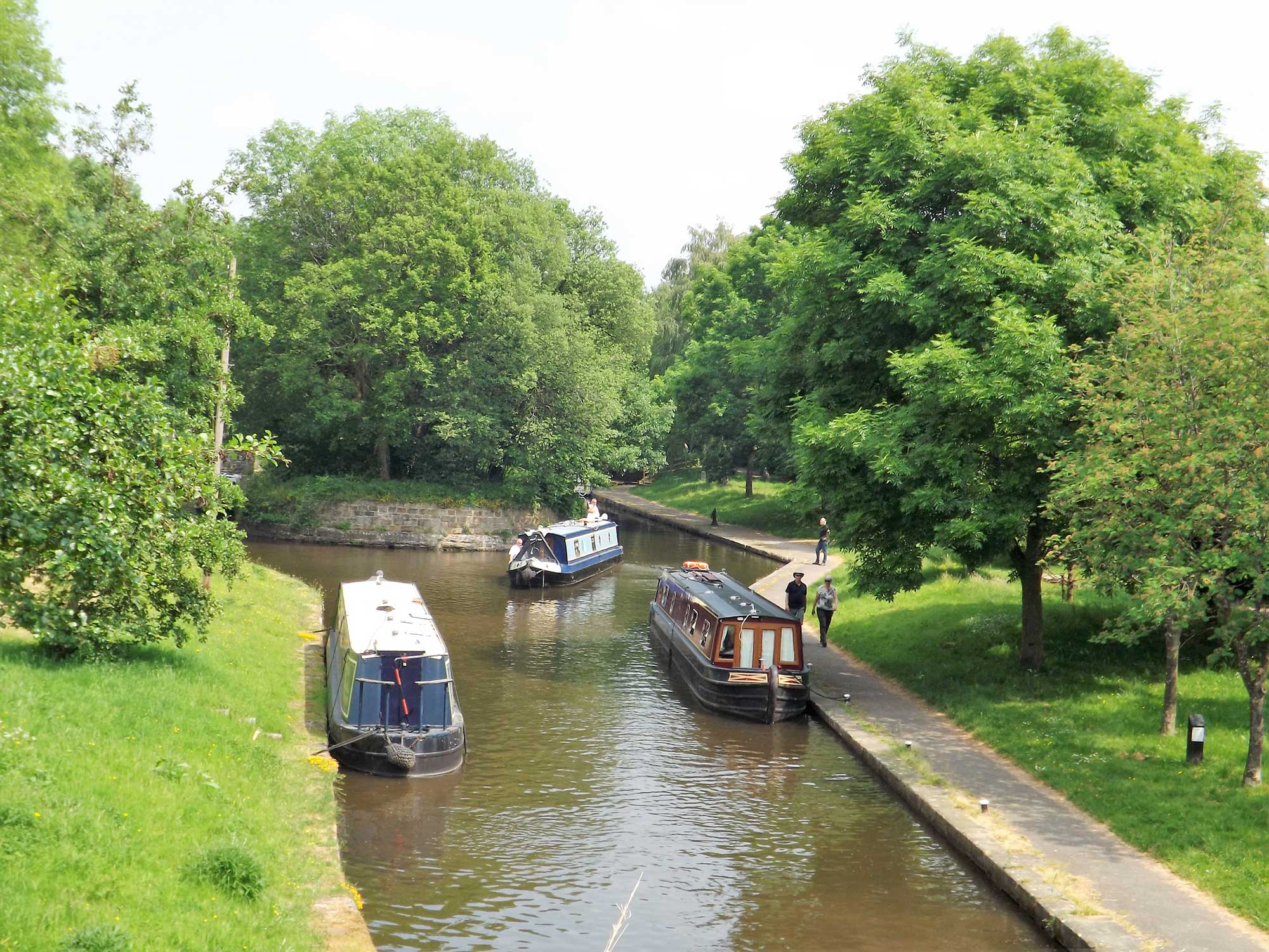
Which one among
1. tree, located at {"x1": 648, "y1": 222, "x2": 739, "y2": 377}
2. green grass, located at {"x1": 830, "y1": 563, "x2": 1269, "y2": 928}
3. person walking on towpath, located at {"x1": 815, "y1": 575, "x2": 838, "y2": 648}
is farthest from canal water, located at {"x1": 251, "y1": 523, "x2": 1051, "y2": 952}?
tree, located at {"x1": 648, "y1": 222, "x2": 739, "y2": 377}

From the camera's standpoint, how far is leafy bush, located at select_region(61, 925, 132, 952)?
777 cm

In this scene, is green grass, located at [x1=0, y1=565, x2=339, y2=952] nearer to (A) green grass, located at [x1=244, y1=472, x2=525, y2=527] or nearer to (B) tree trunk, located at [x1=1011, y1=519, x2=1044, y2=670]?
(B) tree trunk, located at [x1=1011, y1=519, x2=1044, y2=670]

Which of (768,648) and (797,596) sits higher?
(797,596)

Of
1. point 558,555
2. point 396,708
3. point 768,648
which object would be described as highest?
point 558,555

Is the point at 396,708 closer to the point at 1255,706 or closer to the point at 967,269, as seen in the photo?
the point at 967,269

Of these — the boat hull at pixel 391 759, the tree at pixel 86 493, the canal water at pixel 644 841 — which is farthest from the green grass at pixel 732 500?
the tree at pixel 86 493

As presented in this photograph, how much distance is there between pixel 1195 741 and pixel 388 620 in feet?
42.2

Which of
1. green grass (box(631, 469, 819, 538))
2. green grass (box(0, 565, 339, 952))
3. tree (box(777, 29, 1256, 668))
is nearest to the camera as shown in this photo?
green grass (box(0, 565, 339, 952))

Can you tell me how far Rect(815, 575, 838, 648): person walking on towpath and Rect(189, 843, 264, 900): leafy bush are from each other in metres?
18.1

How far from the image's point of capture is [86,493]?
13836 mm

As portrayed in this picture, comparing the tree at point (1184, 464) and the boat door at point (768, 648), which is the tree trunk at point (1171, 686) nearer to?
the tree at point (1184, 464)

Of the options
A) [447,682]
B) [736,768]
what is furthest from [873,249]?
[447,682]

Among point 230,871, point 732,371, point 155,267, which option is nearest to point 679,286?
point 732,371

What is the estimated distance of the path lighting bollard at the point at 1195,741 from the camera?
15.4m
